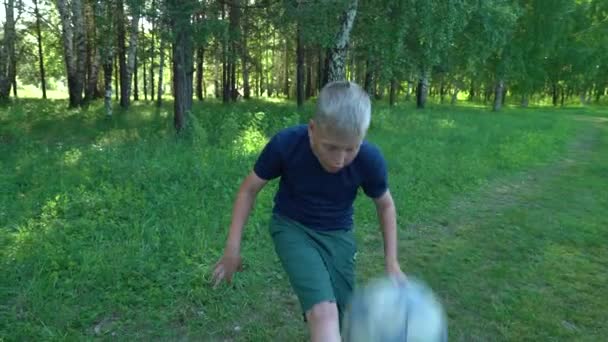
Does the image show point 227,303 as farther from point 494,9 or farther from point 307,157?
point 494,9

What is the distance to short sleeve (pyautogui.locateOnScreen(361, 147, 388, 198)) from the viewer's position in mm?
2482

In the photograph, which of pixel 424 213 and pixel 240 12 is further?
pixel 240 12

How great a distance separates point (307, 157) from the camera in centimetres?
243

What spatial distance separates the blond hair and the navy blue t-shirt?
0.34 metres

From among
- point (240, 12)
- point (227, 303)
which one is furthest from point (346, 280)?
point (240, 12)

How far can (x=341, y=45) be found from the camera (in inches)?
532

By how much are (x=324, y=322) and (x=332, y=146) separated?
2.59ft

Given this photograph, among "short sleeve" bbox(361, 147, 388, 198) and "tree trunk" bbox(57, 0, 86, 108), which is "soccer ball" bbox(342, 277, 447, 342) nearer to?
"short sleeve" bbox(361, 147, 388, 198)

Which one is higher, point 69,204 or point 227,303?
point 69,204

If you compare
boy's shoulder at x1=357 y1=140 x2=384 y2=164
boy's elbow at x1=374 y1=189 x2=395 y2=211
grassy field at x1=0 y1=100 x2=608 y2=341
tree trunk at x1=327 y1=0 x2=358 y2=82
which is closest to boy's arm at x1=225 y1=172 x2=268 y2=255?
boy's shoulder at x1=357 y1=140 x2=384 y2=164

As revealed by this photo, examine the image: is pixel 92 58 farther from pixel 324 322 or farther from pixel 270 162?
pixel 324 322

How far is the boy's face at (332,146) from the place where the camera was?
212 centimetres

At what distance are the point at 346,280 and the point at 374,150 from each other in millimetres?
721

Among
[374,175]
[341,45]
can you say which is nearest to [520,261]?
[374,175]
